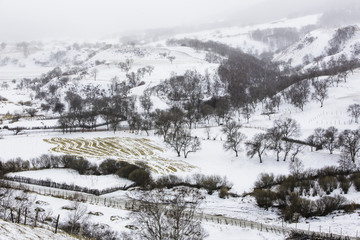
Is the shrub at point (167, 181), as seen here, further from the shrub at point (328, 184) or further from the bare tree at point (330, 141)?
the bare tree at point (330, 141)

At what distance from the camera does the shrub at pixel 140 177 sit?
52.4m

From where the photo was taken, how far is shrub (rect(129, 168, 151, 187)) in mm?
52438

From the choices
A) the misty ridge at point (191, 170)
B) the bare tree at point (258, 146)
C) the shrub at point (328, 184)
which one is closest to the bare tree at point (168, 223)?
the misty ridge at point (191, 170)

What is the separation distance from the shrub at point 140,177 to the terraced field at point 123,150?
655 cm

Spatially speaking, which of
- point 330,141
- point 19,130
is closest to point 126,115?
point 19,130

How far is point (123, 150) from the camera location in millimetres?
81562

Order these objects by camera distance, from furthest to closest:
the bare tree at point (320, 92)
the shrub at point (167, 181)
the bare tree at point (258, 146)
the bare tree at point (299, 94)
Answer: the bare tree at point (299, 94), the bare tree at point (320, 92), the bare tree at point (258, 146), the shrub at point (167, 181)

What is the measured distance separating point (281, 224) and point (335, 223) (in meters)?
6.90

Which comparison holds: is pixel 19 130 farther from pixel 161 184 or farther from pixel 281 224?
pixel 281 224

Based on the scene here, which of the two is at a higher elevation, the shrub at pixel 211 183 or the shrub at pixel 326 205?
the shrub at pixel 326 205

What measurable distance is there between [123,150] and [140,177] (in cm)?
3021

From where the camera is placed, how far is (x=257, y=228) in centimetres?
3234

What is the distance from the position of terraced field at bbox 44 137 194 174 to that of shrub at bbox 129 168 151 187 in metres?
6.55

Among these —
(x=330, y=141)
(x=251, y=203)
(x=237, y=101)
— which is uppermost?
(x=237, y=101)
